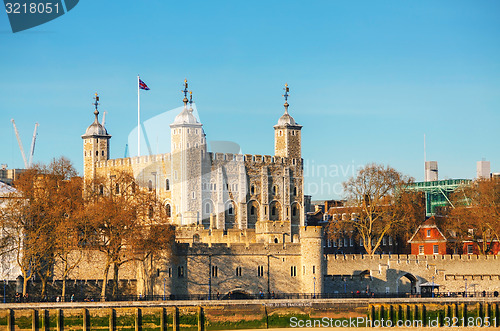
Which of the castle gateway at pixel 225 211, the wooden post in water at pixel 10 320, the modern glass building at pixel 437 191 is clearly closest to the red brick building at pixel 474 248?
the castle gateway at pixel 225 211

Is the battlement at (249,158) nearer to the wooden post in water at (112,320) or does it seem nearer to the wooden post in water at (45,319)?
the wooden post in water at (112,320)

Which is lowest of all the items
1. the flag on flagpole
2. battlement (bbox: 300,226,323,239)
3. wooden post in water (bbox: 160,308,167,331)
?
wooden post in water (bbox: 160,308,167,331)

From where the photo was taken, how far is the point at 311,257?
245ft

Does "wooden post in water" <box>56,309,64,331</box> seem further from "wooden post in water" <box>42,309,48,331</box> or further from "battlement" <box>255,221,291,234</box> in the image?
"battlement" <box>255,221,291,234</box>

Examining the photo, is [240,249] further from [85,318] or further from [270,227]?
[85,318]

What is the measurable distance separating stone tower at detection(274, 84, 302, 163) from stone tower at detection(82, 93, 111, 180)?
16.2 metres

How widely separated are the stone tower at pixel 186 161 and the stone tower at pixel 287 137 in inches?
431

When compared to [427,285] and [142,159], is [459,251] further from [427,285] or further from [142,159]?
[142,159]

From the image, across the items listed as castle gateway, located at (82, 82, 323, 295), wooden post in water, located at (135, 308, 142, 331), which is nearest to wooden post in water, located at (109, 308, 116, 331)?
wooden post in water, located at (135, 308, 142, 331)

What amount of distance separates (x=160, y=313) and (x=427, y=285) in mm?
22623

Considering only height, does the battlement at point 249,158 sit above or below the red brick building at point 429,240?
above

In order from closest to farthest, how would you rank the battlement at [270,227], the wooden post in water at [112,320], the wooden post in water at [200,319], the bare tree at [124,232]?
1. the wooden post in water at [112,320]
2. the wooden post in water at [200,319]
3. the bare tree at [124,232]
4. the battlement at [270,227]

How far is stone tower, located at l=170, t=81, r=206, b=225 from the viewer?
9744cm

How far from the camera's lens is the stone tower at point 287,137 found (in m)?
106
